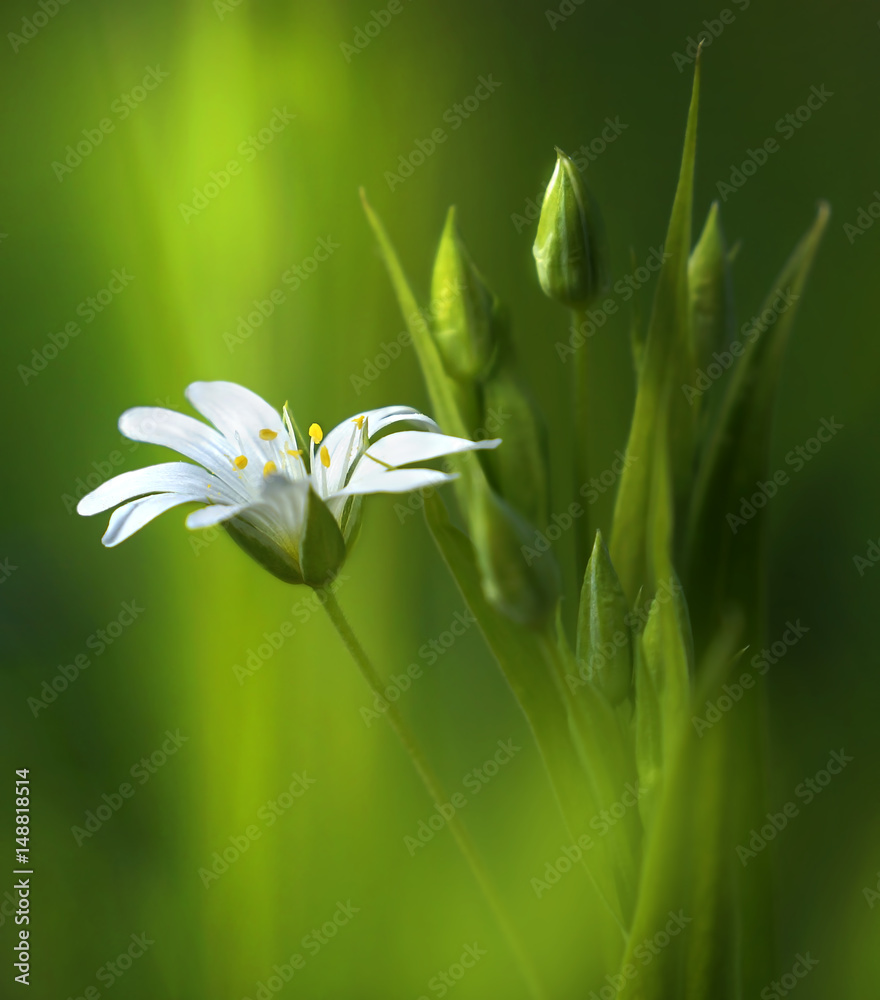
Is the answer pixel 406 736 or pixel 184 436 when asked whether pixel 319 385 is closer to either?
pixel 184 436

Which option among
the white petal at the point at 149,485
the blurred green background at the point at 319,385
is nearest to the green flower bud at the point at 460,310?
the white petal at the point at 149,485

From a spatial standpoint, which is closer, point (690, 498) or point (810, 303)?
point (690, 498)

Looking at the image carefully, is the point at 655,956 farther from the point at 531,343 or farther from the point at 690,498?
the point at 531,343

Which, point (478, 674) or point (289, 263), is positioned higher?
point (289, 263)

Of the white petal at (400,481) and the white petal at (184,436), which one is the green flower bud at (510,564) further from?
the white petal at (184,436)

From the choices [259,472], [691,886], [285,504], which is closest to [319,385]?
[259,472]

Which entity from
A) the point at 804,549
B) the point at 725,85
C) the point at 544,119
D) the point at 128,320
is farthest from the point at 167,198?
the point at 804,549

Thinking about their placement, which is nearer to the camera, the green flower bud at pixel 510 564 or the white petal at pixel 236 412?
the green flower bud at pixel 510 564
